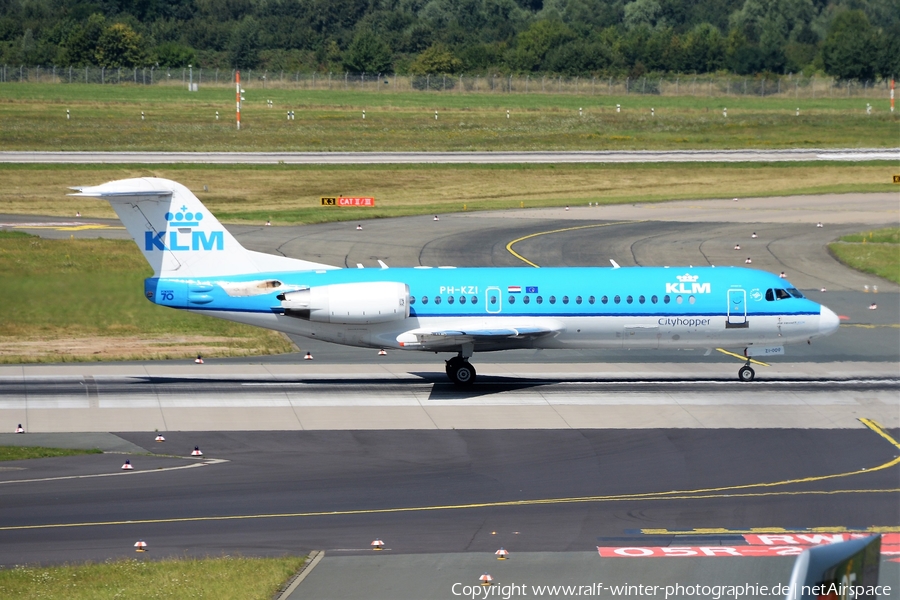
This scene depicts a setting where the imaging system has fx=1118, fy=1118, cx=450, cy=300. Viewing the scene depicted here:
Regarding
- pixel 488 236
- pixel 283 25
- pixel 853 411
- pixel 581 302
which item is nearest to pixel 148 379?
pixel 581 302

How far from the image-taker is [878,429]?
30500 mm

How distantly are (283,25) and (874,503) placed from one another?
157 m

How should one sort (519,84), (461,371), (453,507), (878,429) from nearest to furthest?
1. (453,507)
2. (878,429)
3. (461,371)
4. (519,84)

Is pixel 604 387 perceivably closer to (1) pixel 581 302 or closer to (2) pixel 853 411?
(1) pixel 581 302

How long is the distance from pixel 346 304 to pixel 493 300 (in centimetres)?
465

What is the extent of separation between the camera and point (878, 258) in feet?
189

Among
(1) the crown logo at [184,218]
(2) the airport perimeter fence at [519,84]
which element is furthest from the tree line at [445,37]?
(1) the crown logo at [184,218]

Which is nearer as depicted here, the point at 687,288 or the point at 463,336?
the point at 463,336

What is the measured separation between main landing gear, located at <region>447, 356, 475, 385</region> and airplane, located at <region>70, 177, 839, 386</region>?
0.03m

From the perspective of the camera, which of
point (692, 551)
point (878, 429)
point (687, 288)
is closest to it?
point (692, 551)

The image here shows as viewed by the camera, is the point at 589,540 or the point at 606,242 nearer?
the point at 589,540

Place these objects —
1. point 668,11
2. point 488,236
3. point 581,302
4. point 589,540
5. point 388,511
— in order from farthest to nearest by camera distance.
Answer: point 668,11
point 488,236
point 581,302
point 388,511
point 589,540

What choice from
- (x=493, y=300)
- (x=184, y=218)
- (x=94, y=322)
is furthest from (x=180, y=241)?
(x=493, y=300)

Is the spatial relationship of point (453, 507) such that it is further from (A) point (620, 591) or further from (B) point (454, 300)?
(B) point (454, 300)
